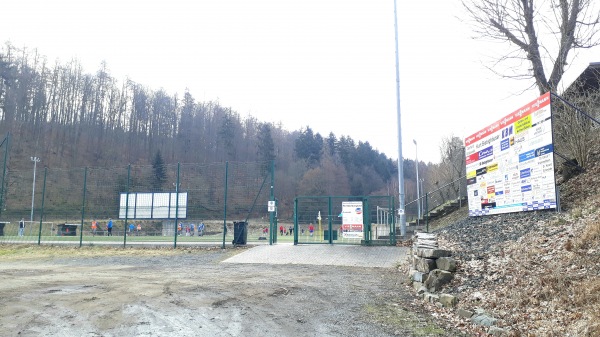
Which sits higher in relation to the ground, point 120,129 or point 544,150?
point 120,129

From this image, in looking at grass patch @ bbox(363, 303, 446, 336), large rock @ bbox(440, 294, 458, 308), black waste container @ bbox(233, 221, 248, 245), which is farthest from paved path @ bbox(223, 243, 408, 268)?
grass patch @ bbox(363, 303, 446, 336)

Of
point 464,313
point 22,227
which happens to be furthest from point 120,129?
point 464,313

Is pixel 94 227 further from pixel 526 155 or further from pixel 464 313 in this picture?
pixel 464 313

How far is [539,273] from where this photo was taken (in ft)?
21.8

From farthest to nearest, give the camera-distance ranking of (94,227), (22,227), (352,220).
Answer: (22,227), (94,227), (352,220)

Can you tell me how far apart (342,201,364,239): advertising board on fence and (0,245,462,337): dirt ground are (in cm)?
656

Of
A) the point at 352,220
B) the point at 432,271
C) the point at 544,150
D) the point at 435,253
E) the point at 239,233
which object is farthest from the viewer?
the point at 239,233

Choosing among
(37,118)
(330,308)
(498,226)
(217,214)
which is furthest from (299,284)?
(37,118)

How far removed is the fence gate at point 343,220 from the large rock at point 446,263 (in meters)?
8.85

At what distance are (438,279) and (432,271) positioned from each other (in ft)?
1.06

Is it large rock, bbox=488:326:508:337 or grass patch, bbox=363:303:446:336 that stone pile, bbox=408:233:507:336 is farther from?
grass patch, bbox=363:303:446:336

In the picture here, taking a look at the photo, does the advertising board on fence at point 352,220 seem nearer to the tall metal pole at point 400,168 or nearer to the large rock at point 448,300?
the tall metal pole at point 400,168

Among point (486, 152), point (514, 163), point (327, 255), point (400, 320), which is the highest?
point (486, 152)

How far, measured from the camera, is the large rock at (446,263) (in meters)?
8.45
